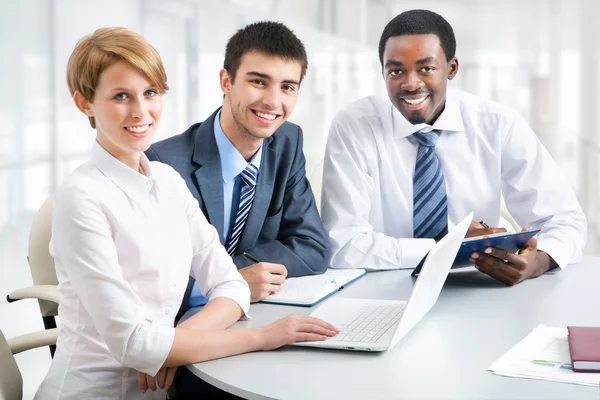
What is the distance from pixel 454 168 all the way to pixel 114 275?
54.3 inches

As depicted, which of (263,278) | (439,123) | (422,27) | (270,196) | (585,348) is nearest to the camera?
(585,348)

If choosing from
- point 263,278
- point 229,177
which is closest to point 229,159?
point 229,177

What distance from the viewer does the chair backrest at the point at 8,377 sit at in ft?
4.93

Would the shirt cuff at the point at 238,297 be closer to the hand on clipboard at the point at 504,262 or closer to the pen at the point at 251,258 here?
the pen at the point at 251,258

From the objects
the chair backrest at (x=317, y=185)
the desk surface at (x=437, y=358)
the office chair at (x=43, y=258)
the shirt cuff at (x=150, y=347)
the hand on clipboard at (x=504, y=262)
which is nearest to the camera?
the desk surface at (x=437, y=358)

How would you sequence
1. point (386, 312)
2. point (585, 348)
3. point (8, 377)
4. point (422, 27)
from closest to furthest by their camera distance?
point (585, 348)
point (8, 377)
point (386, 312)
point (422, 27)

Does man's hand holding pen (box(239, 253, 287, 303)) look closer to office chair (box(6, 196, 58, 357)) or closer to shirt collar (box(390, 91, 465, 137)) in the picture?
office chair (box(6, 196, 58, 357))

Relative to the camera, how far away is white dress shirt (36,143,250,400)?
137 centimetres

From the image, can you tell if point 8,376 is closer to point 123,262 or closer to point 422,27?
point 123,262

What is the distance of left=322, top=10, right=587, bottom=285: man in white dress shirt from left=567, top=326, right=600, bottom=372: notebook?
0.94 meters

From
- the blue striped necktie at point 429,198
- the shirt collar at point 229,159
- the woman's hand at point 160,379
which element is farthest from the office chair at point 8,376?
the blue striped necktie at point 429,198

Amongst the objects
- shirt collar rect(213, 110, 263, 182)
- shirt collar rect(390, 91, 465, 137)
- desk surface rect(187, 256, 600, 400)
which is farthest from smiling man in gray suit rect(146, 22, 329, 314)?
shirt collar rect(390, 91, 465, 137)

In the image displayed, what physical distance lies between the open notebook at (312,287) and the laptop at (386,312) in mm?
55

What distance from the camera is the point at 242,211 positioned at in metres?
2.09
